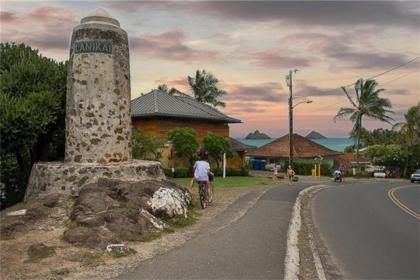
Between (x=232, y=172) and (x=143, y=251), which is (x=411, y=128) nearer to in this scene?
(x=232, y=172)

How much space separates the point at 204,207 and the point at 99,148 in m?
3.52

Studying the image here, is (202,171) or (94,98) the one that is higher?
(94,98)

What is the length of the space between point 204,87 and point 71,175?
2122 inches

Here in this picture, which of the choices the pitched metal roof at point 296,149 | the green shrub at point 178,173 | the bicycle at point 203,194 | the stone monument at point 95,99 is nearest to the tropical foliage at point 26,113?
the stone monument at point 95,99

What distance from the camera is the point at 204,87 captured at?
2611 inches

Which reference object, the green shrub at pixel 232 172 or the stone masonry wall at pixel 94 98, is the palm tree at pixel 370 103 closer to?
the green shrub at pixel 232 172

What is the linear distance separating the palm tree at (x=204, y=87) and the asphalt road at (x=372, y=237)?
45878 millimetres

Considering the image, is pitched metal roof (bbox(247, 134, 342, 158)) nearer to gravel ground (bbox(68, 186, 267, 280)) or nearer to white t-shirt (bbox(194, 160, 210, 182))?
white t-shirt (bbox(194, 160, 210, 182))

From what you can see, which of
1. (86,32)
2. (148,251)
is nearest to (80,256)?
(148,251)

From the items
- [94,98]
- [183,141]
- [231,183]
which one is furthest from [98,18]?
[183,141]

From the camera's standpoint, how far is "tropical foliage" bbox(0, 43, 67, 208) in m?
14.0

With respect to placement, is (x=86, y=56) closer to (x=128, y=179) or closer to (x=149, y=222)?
(x=128, y=179)

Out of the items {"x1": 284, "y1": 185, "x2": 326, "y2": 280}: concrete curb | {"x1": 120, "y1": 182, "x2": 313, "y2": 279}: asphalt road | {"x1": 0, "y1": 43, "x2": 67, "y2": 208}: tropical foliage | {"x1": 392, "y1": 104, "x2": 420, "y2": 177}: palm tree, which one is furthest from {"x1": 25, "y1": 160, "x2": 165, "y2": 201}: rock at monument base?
{"x1": 392, "y1": 104, "x2": 420, "y2": 177}: palm tree

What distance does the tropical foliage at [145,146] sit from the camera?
31078mm
